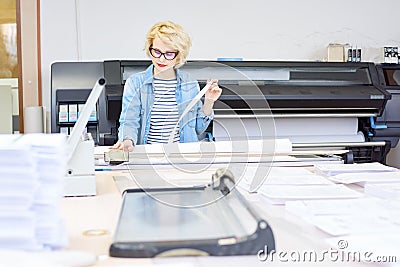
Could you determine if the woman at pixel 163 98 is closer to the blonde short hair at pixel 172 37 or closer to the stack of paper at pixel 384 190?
the blonde short hair at pixel 172 37

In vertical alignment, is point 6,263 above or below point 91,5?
below

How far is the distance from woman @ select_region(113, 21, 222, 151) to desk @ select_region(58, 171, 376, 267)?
84cm

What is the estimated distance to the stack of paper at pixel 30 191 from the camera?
2.08ft

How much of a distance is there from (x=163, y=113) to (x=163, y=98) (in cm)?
7

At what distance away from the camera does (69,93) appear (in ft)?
9.14

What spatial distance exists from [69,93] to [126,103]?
2.72 feet

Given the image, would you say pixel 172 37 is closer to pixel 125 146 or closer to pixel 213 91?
pixel 213 91

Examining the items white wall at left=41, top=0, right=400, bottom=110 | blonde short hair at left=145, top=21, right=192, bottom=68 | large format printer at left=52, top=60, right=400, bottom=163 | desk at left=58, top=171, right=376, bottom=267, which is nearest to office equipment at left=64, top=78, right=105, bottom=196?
desk at left=58, top=171, right=376, bottom=267

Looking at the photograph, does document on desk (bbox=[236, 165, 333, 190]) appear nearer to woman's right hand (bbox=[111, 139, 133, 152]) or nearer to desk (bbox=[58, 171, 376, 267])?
desk (bbox=[58, 171, 376, 267])

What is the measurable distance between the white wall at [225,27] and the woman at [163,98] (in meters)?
1.17

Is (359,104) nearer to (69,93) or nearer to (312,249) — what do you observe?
(69,93)

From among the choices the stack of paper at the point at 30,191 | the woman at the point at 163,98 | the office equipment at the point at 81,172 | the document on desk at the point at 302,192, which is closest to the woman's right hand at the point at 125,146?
the woman at the point at 163,98

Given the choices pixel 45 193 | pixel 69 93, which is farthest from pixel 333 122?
pixel 45 193

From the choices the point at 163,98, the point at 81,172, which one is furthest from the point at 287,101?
the point at 81,172
